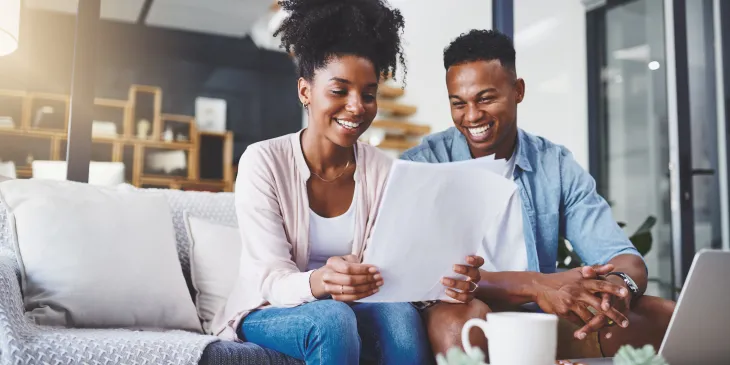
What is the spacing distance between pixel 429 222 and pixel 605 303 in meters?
0.38

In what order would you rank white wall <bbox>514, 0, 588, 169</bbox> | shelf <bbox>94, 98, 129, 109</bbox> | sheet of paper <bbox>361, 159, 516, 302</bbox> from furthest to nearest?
shelf <bbox>94, 98, 129, 109</bbox>
white wall <bbox>514, 0, 588, 169</bbox>
sheet of paper <bbox>361, 159, 516, 302</bbox>

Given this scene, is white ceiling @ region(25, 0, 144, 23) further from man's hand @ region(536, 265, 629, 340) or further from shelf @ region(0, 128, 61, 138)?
man's hand @ region(536, 265, 629, 340)

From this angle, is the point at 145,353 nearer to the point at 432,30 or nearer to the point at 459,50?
the point at 459,50

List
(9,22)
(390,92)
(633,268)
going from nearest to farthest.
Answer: (633,268) < (9,22) < (390,92)

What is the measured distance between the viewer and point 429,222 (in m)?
1.09

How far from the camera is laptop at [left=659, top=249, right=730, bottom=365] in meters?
0.92

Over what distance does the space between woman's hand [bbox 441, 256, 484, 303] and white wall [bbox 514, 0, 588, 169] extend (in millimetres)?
2952

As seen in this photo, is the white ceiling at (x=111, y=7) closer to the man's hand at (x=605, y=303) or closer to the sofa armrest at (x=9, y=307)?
the sofa armrest at (x=9, y=307)

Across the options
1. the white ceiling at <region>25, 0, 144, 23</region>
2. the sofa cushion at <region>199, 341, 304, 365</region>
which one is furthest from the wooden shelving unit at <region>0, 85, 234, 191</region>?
the sofa cushion at <region>199, 341, 304, 365</region>

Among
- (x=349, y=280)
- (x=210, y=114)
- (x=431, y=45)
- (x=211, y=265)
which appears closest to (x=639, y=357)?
(x=349, y=280)

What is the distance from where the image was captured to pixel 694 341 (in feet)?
3.13

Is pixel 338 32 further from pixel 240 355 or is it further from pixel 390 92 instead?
pixel 390 92

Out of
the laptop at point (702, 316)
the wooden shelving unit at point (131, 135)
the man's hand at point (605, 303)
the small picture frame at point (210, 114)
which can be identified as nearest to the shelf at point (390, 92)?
the wooden shelving unit at point (131, 135)

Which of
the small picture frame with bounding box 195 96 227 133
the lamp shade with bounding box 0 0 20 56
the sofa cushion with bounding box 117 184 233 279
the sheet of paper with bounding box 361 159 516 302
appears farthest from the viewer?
the small picture frame with bounding box 195 96 227 133
